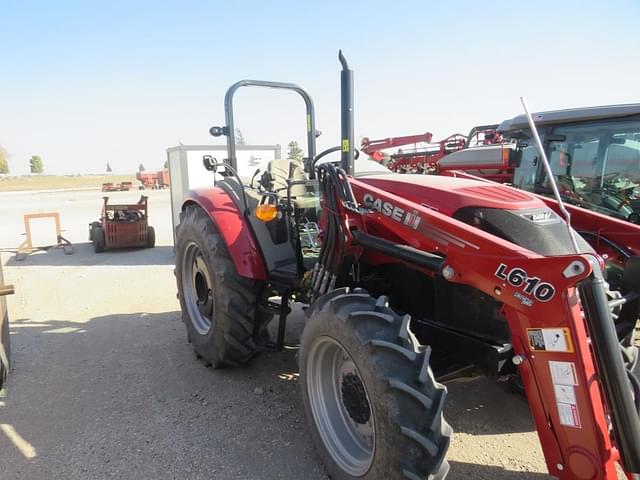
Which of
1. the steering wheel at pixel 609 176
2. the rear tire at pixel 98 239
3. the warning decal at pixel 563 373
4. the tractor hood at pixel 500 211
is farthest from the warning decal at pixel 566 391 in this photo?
the rear tire at pixel 98 239

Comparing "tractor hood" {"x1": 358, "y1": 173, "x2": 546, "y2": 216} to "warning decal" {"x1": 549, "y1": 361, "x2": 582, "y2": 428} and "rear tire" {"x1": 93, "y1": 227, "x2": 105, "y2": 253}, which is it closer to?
"warning decal" {"x1": 549, "y1": 361, "x2": 582, "y2": 428}

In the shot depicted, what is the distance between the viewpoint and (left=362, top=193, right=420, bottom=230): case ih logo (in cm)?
230

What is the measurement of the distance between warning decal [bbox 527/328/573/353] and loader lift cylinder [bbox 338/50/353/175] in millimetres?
1350

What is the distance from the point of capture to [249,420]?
10.0 feet

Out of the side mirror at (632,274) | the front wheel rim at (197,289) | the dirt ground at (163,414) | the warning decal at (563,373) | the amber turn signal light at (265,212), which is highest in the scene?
the amber turn signal light at (265,212)

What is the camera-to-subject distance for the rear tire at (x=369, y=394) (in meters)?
1.89

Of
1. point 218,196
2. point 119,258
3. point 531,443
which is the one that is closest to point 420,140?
point 119,258

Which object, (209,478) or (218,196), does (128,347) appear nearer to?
(218,196)

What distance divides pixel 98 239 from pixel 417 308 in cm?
828

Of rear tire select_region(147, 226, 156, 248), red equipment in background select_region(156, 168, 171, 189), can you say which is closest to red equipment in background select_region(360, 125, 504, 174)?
rear tire select_region(147, 226, 156, 248)

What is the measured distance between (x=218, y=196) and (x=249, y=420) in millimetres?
1681

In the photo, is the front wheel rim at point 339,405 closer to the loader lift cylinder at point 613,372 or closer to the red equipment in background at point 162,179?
the loader lift cylinder at point 613,372

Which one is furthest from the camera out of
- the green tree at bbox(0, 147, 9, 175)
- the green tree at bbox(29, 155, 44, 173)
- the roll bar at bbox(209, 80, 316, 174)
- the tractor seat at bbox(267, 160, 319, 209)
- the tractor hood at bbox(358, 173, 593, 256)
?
the green tree at bbox(29, 155, 44, 173)

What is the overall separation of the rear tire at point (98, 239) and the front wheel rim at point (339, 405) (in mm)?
8149
